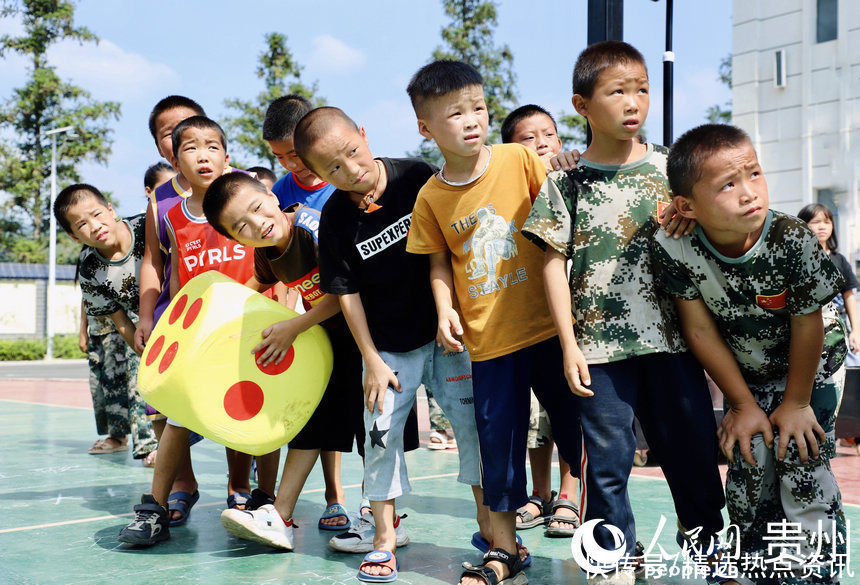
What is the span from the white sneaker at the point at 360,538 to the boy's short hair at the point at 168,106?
2214 mm

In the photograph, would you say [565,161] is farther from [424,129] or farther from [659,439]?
[659,439]

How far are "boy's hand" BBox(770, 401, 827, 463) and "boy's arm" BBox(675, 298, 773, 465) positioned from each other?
0.06 metres

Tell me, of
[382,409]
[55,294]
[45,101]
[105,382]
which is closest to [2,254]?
[55,294]

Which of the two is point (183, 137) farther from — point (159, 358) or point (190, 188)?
point (159, 358)

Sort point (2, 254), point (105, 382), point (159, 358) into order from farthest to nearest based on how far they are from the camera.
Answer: point (2, 254) → point (105, 382) → point (159, 358)

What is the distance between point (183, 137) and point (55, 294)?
25562 millimetres

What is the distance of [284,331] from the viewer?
3.16 m

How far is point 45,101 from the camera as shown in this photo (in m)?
25.9

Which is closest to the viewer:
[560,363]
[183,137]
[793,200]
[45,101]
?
[560,363]

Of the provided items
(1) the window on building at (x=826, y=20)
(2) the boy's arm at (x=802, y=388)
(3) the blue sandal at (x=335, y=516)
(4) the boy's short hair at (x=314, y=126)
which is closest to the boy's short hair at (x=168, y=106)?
(4) the boy's short hair at (x=314, y=126)

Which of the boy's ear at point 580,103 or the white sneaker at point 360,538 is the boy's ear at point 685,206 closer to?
the boy's ear at point 580,103

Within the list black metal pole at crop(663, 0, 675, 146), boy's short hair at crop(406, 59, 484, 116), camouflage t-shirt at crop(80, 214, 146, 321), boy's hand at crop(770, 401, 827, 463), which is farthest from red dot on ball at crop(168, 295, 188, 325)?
black metal pole at crop(663, 0, 675, 146)

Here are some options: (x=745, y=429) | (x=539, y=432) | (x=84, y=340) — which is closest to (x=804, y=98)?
(x=539, y=432)

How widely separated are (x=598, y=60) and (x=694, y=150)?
1.41 feet
